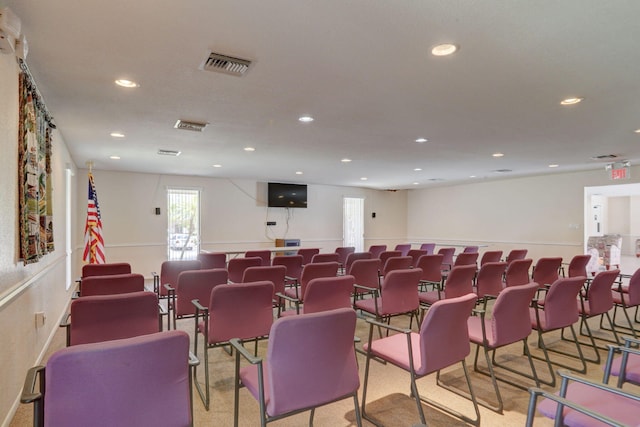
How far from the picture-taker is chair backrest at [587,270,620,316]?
365 cm

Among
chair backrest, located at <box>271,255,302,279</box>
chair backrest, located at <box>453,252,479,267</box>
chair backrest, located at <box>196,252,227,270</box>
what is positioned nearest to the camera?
chair backrest, located at <box>196,252,227,270</box>

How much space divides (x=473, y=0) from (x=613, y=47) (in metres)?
1.28

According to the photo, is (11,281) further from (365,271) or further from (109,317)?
(365,271)

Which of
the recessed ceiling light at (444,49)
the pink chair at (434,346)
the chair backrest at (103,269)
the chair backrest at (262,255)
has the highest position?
the recessed ceiling light at (444,49)

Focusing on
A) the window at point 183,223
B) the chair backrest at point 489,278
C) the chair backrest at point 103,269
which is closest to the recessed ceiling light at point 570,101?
the chair backrest at point 489,278

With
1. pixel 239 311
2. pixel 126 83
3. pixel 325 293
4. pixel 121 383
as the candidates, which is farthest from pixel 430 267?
pixel 121 383

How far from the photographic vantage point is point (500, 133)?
15.9 ft

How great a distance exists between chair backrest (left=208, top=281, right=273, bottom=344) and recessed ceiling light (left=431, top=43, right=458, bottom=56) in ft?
6.97

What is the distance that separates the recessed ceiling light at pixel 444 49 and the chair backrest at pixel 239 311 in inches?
83.6

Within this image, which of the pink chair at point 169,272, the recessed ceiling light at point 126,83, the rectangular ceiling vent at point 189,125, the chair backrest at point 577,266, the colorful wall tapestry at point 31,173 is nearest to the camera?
the colorful wall tapestry at point 31,173

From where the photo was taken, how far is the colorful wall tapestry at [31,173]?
2.63m

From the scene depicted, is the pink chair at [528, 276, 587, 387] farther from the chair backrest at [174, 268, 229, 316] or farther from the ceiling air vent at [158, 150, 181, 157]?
the ceiling air vent at [158, 150, 181, 157]

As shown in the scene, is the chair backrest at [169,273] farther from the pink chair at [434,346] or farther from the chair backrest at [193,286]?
the pink chair at [434,346]

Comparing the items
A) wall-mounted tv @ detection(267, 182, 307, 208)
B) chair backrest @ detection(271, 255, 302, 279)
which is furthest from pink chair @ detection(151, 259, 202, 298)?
wall-mounted tv @ detection(267, 182, 307, 208)
